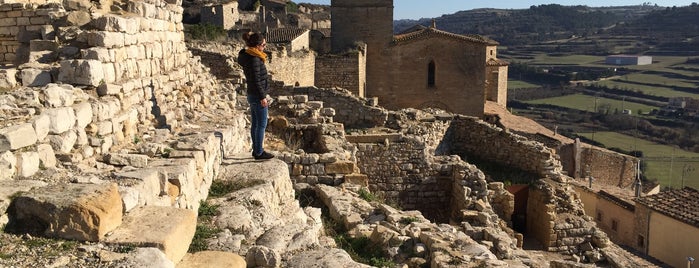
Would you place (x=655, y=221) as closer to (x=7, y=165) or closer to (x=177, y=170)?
(x=177, y=170)

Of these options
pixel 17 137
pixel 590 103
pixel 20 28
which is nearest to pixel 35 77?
pixel 17 137

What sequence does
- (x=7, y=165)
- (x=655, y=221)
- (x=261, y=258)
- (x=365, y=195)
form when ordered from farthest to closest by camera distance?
(x=655, y=221), (x=365, y=195), (x=261, y=258), (x=7, y=165)

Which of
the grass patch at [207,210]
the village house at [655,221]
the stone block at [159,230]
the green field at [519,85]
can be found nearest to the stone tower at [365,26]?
the village house at [655,221]

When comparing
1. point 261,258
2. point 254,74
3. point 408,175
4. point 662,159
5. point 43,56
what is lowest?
point 662,159

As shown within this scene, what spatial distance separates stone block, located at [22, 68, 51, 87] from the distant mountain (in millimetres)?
133742

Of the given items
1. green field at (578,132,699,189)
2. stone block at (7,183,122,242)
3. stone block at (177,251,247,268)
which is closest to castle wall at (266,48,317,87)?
stone block at (177,251,247,268)

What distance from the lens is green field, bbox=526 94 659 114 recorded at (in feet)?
209

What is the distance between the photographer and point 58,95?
4398 mm

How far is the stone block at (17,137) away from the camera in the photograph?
3486 millimetres

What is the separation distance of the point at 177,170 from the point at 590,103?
68315mm

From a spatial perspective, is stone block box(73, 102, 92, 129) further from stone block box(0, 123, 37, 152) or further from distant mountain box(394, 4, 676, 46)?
distant mountain box(394, 4, 676, 46)

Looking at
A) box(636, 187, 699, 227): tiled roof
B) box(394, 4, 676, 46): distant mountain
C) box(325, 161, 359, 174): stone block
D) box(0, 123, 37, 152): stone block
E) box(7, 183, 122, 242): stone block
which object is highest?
box(394, 4, 676, 46): distant mountain

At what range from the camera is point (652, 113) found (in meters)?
59.7

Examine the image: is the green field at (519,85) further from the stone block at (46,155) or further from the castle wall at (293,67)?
the stone block at (46,155)
